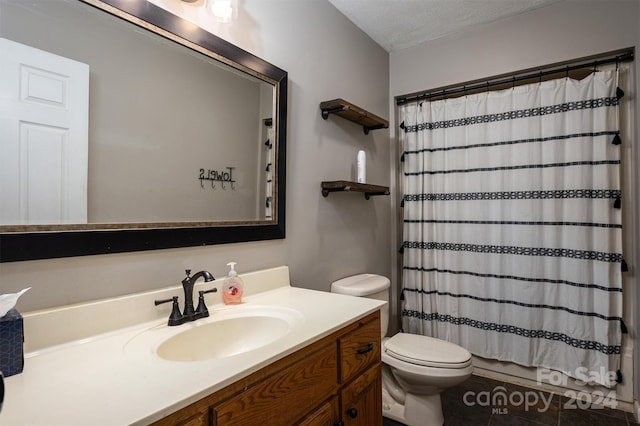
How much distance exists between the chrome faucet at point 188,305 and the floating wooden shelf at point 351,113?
47.0 inches

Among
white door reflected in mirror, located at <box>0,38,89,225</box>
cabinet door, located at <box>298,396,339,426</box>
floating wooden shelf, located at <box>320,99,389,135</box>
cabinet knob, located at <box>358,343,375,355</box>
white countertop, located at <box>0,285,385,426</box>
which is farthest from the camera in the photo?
floating wooden shelf, located at <box>320,99,389,135</box>

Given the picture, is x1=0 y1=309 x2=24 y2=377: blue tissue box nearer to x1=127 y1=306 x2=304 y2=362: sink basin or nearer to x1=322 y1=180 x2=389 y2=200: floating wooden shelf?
x1=127 y1=306 x2=304 y2=362: sink basin

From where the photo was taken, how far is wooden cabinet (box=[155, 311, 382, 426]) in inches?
28.8

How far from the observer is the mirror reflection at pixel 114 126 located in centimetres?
87

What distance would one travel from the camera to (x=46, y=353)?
0.86 m

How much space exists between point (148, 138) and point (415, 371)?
5.23ft

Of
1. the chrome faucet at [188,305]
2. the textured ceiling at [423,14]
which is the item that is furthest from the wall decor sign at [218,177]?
the textured ceiling at [423,14]

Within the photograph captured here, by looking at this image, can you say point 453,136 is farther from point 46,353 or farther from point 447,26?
point 46,353

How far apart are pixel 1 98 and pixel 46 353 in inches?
25.7

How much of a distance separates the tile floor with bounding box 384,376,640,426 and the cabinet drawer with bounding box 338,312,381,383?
2.84 ft

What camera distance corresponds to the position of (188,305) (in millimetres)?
1142

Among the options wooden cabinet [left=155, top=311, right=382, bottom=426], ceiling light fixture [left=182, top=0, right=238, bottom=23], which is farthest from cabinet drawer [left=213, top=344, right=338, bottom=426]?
ceiling light fixture [left=182, top=0, right=238, bottom=23]

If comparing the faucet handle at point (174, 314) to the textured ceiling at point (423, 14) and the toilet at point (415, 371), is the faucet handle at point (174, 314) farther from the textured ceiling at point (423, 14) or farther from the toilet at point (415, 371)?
the textured ceiling at point (423, 14)

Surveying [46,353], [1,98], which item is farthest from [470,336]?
[1,98]
